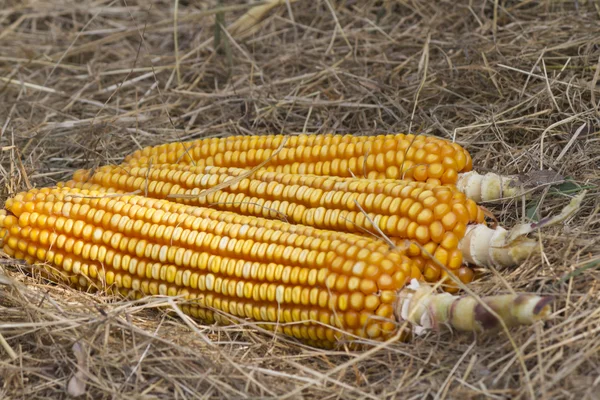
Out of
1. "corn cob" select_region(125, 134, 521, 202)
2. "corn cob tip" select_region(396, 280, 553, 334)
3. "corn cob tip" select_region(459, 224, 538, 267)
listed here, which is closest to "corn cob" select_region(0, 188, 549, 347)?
"corn cob tip" select_region(396, 280, 553, 334)

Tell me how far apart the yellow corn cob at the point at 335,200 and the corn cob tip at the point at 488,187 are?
31 centimetres

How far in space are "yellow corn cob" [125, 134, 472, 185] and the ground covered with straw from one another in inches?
9.3

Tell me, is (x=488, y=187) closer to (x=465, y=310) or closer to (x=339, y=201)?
(x=339, y=201)

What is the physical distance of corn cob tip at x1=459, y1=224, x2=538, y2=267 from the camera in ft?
11.3

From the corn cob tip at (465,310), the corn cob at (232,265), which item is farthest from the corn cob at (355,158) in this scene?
the corn cob tip at (465,310)

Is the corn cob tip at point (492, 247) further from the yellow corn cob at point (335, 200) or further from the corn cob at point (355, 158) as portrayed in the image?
the corn cob at point (355, 158)

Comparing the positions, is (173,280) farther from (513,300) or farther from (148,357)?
(513,300)

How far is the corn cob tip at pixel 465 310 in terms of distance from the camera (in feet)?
9.64

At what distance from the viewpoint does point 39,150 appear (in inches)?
197

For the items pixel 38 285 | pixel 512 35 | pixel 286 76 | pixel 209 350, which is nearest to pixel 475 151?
pixel 512 35

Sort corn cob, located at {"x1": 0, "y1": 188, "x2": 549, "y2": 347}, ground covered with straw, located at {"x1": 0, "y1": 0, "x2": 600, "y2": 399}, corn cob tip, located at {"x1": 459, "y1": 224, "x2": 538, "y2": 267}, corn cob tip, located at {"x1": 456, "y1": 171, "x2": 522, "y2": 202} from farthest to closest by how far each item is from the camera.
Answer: corn cob tip, located at {"x1": 456, "y1": 171, "x2": 522, "y2": 202}
corn cob tip, located at {"x1": 459, "y1": 224, "x2": 538, "y2": 267}
corn cob, located at {"x1": 0, "y1": 188, "x2": 549, "y2": 347}
ground covered with straw, located at {"x1": 0, "y1": 0, "x2": 600, "y2": 399}

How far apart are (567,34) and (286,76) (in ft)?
6.09

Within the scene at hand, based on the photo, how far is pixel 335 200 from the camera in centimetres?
371

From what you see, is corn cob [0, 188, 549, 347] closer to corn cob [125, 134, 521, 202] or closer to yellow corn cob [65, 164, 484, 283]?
yellow corn cob [65, 164, 484, 283]
